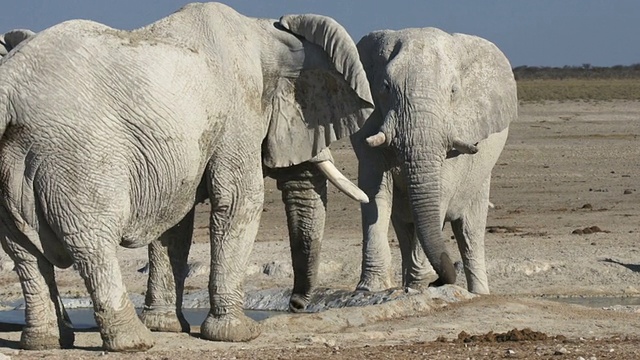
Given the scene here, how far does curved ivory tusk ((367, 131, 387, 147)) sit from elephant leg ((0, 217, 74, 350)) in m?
3.51

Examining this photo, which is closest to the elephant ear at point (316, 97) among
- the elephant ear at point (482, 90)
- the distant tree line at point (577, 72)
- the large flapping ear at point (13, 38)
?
the large flapping ear at point (13, 38)

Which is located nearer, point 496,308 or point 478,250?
point 496,308

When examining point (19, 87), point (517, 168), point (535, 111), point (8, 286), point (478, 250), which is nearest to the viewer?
point (19, 87)

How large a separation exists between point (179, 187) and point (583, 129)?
26614 mm

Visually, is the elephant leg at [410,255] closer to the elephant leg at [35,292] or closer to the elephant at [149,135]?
the elephant at [149,135]

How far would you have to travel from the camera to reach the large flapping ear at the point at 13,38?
9.39m

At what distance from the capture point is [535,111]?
44500mm

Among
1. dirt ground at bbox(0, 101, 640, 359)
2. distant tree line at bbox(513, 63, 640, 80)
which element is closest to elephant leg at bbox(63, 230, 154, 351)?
dirt ground at bbox(0, 101, 640, 359)

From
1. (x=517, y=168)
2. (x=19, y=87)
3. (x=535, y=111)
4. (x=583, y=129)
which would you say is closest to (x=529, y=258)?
(x=19, y=87)

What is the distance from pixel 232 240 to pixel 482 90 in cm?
418

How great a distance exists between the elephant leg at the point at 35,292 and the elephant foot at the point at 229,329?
92 cm

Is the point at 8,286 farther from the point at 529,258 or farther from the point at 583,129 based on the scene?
the point at 583,129

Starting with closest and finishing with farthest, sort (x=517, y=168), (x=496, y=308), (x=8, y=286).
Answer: (x=496, y=308) → (x=8, y=286) → (x=517, y=168)

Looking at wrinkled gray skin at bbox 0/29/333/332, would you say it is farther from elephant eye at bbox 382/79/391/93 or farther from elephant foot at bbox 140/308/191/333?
elephant eye at bbox 382/79/391/93
